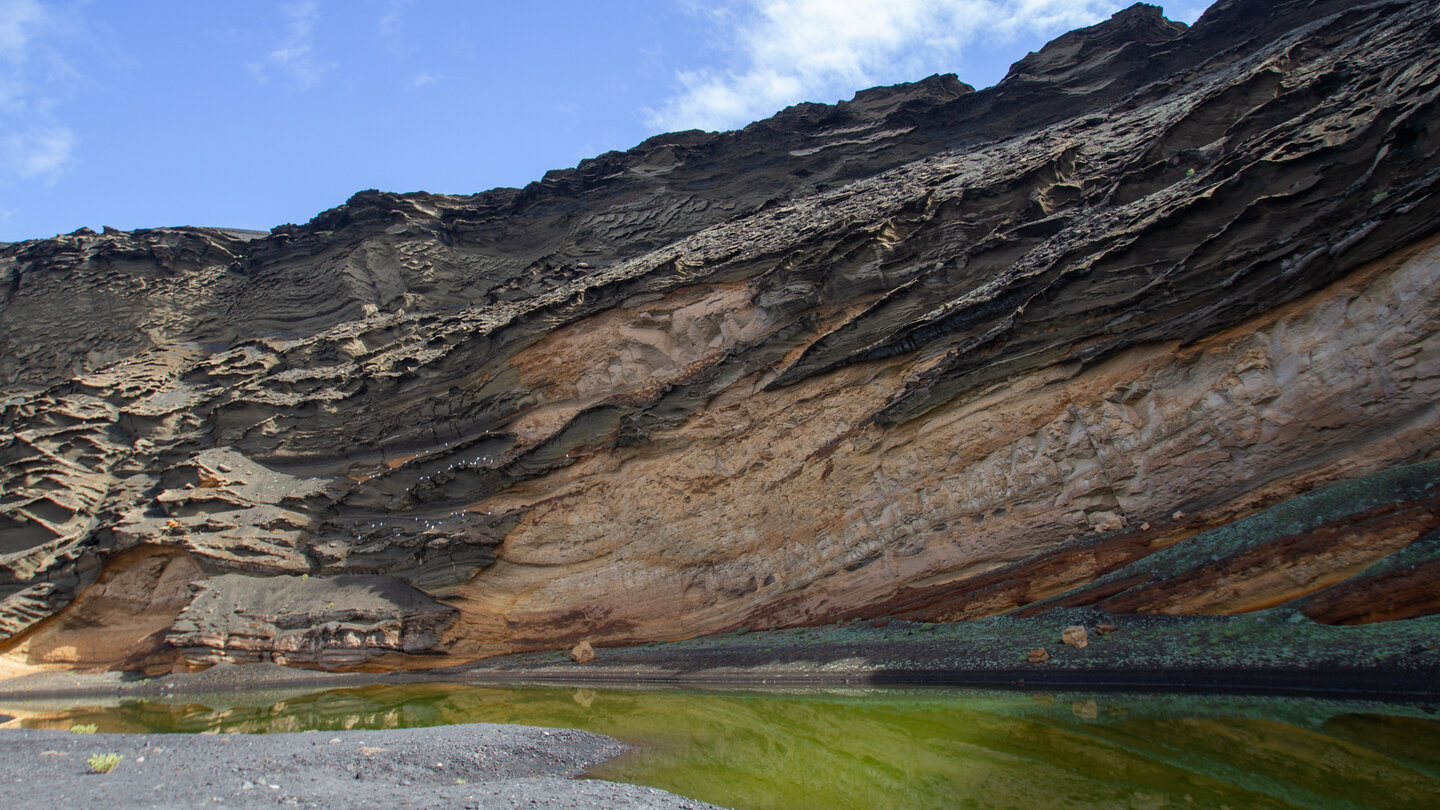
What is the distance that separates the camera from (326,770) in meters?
7.66

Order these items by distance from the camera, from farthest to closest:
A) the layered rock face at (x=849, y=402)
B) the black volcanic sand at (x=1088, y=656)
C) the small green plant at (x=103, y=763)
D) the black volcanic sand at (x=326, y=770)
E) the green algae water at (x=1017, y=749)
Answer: the layered rock face at (x=849, y=402)
the small green plant at (x=103, y=763)
the black volcanic sand at (x=1088, y=656)
the black volcanic sand at (x=326, y=770)
the green algae water at (x=1017, y=749)

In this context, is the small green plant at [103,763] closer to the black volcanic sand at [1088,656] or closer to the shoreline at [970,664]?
the shoreline at [970,664]

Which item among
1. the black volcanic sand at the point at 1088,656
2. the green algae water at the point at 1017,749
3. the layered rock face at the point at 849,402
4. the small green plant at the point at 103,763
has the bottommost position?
the green algae water at the point at 1017,749

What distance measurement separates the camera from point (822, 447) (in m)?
13.8

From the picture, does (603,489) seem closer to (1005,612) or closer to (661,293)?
(661,293)

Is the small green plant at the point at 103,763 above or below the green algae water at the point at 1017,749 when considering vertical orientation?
above

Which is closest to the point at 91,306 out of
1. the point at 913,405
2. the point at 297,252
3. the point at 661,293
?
the point at 297,252

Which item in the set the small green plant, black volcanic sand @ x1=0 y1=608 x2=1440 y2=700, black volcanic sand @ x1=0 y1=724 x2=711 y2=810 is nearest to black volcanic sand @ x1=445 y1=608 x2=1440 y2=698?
black volcanic sand @ x1=0 y1=608 x2=1440 y2=700

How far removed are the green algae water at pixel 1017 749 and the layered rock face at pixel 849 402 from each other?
190 cm

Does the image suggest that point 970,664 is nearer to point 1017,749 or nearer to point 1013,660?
point 1013,660

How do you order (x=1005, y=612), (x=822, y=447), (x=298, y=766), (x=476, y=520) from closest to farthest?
A: (x=298, y=766) → (x=1005, y=612) → (x=822, y=447) → (x=476, y=520)

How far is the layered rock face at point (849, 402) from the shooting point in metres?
9.05

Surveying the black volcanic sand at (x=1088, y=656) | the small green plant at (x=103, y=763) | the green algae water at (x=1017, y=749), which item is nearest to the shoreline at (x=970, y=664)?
the black volcanic sand at (x=1088, y=656)

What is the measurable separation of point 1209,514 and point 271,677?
18160mm
